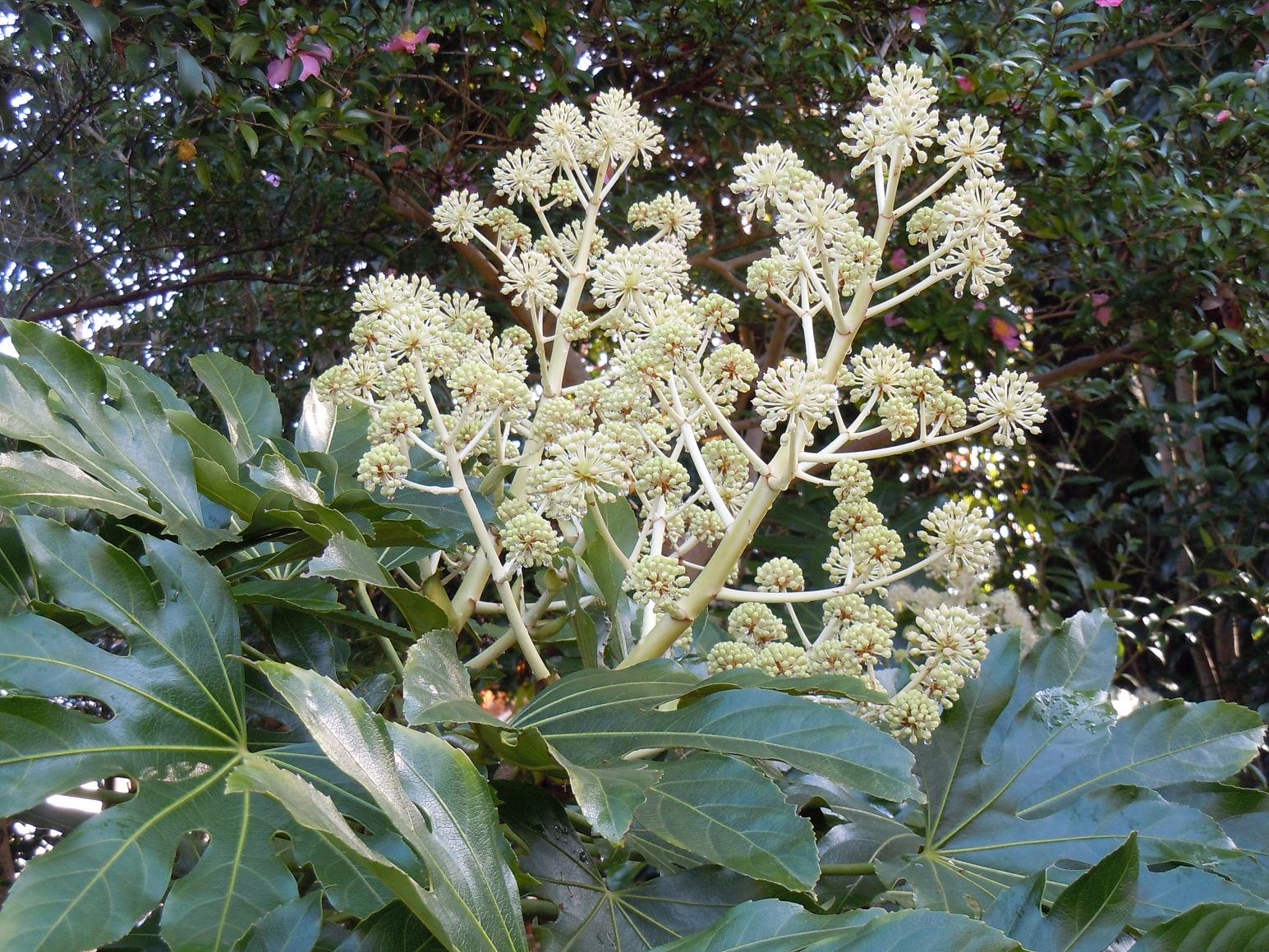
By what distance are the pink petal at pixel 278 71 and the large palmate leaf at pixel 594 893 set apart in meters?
1.27

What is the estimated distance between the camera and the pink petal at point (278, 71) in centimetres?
164

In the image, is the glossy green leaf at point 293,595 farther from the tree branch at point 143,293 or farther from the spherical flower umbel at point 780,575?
the tree branch at point 143,293

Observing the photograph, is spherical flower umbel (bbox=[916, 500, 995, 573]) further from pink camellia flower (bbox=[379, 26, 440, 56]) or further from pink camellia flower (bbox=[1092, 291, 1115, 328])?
pink camellia flower (bbox=[1092, 291, 1115, 328])

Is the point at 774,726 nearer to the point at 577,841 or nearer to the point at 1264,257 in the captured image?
the point at 577,841

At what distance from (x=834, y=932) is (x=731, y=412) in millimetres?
435

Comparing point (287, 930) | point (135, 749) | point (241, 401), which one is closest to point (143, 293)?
point (241, 401)

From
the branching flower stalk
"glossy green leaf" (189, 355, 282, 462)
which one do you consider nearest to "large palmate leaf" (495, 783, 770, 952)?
the branching flower stalk

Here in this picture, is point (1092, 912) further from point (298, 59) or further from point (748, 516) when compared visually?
point (298, 59)

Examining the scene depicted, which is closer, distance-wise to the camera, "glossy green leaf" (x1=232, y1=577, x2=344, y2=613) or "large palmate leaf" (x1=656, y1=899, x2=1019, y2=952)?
"large palmate leaf" (x1=656, y1=899, x2=1019, y2=952)

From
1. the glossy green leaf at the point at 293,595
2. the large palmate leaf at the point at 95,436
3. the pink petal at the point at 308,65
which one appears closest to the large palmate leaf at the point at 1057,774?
the glossy green leaf at the point at 293,595

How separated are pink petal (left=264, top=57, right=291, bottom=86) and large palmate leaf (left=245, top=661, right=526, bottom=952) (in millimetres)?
1327

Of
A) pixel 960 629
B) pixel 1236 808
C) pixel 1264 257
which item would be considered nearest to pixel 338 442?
pixel 960 629

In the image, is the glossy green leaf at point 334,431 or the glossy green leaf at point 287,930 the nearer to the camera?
the glossy green leaf at point 287,930

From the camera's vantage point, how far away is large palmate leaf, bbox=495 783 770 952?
728mm
